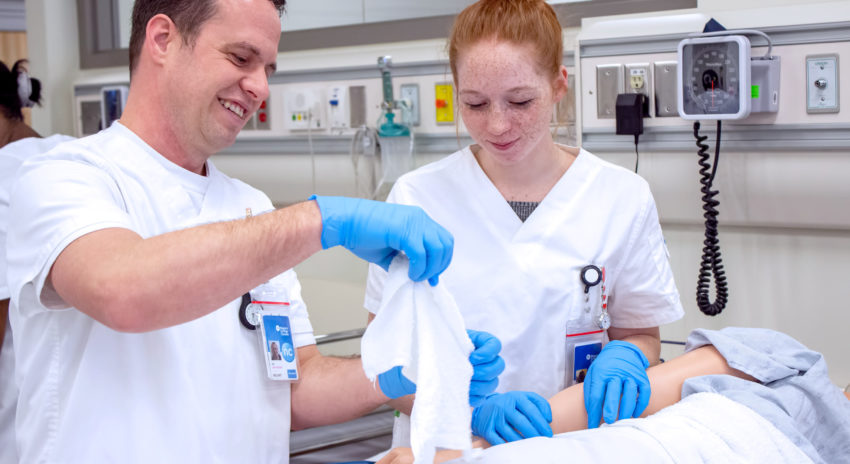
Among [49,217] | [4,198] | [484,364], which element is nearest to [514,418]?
[484,364]

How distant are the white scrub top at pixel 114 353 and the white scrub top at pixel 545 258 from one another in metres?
0.41

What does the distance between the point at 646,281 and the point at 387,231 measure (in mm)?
740

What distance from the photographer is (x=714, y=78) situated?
190 centimetres

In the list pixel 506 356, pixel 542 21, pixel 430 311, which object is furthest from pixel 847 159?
pixel 430 311

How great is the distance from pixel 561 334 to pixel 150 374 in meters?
0.77

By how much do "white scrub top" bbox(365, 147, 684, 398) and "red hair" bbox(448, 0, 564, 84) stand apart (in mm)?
244

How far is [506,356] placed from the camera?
1.58 m

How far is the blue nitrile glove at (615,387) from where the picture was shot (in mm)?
1431

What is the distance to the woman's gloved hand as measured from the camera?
1265 millimetres

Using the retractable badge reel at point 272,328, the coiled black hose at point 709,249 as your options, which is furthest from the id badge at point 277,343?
the coiled black hose at point 709,249

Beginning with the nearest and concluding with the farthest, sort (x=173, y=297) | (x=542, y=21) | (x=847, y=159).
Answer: (x=173, y=297), (x=542, y=21), (x=847, y=159)

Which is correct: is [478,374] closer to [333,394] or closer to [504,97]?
[333,394]

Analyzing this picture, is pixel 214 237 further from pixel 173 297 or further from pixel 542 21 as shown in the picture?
pixel 542 21

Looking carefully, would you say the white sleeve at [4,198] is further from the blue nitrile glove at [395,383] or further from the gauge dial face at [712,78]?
the gauge dial face at [712,78]
